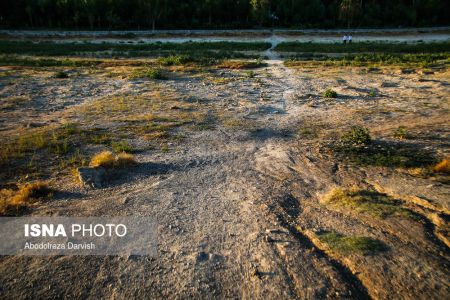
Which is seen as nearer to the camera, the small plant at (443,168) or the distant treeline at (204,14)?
the small plant at (443,168)

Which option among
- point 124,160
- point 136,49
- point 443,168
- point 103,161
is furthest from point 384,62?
point 136,49

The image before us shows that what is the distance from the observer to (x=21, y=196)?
838 centimetres

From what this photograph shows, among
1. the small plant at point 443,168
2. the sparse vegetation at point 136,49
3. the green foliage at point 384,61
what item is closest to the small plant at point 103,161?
the small plant at point 443,168

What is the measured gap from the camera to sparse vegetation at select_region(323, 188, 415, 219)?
25.0 ft

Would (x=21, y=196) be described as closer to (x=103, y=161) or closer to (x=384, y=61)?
(x=103, y=161)

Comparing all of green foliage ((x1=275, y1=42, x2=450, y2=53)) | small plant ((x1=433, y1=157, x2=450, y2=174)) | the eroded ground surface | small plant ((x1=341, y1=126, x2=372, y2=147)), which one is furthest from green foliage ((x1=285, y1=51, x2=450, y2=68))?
small plant ((x1=433, y1=157, x2=450, y2=174))

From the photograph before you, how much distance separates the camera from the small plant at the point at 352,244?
642cm

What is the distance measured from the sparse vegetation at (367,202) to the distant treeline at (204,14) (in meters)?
72.5

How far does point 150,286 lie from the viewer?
227 inches

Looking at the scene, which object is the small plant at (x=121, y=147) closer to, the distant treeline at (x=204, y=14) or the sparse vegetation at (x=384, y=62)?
the sparse vegetation at (x=384, y=62)

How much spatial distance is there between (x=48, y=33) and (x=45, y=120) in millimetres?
63611

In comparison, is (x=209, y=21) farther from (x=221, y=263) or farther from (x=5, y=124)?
(x=221, y=263)

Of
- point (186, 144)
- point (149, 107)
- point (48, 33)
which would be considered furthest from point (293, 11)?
point (186, 144)

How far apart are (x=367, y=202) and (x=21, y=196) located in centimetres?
911
